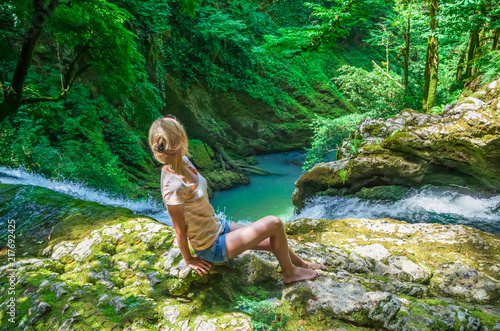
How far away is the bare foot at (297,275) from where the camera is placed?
2123 mm

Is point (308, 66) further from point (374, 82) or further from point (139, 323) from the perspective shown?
point (139, 323)

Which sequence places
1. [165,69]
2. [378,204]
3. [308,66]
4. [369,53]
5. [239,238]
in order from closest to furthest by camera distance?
[239,238] → [378,204] → [165,69] → [308,66] → [369,53]

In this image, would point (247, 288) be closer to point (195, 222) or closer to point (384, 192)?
point (195, 222)

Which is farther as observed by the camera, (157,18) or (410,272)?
(157,18)

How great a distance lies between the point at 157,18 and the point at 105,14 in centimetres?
620

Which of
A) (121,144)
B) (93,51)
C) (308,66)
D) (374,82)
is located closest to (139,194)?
(121,144)

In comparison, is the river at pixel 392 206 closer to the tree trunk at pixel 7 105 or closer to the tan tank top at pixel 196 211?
the tree trunk at pixel 7 105

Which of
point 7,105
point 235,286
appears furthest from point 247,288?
point 7,105

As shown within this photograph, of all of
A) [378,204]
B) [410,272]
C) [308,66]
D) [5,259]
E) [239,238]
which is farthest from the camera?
[308,66]

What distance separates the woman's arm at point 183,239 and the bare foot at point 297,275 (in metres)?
Answer: 0.62

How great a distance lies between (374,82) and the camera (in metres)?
10.5

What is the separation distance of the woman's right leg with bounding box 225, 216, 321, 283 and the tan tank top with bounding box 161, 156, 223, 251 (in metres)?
0.15

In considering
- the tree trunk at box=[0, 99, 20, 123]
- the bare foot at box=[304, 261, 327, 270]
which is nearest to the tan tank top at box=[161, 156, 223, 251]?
the bare foot at box=[304, 261, 327, 270]

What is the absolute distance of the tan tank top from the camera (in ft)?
6.03
